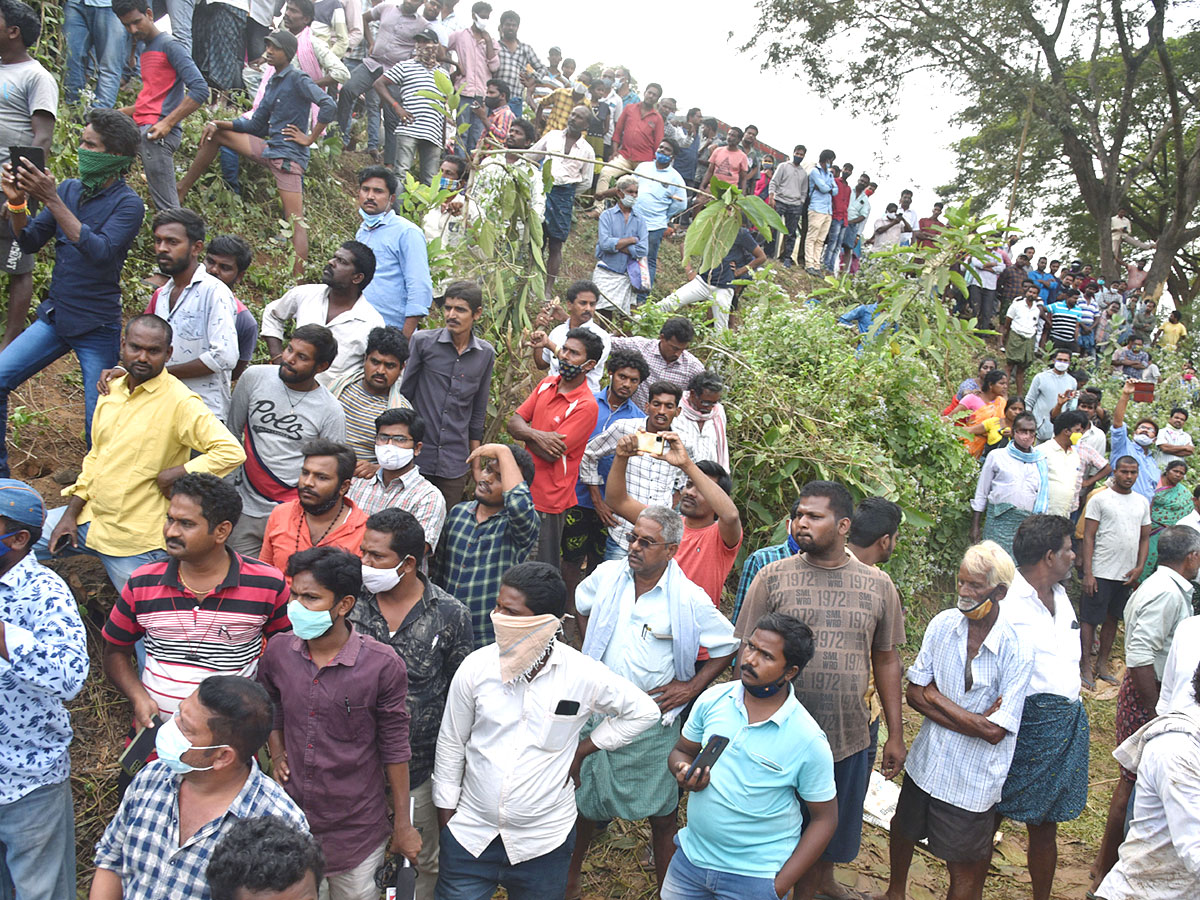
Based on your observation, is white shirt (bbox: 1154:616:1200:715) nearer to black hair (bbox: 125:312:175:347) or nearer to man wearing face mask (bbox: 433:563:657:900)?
man wearing face mask (bbox: 433:563:657:900)

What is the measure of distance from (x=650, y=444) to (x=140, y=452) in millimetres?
2220

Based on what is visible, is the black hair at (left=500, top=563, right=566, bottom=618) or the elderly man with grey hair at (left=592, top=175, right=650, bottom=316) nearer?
the black hair at (left=500, top=563, right=566, bottom=618)

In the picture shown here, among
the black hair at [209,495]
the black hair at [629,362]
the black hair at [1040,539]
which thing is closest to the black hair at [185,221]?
the black hair at [209,495]

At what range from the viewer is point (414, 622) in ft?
11.4

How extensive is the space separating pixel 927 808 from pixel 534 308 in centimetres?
563

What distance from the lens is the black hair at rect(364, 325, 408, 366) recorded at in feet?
15.4

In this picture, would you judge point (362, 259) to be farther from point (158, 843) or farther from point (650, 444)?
point (158, 843)

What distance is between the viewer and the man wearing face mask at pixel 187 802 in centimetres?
245

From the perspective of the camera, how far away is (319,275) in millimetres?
7594

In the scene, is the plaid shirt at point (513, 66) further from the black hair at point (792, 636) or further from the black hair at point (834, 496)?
the black hair at point (792, 636)

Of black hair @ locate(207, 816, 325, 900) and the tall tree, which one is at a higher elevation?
the tall tree

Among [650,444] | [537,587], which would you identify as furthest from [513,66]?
[537,587]

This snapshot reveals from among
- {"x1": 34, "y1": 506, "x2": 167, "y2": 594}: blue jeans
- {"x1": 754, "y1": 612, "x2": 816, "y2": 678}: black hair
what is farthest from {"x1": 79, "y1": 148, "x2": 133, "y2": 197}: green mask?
{"x1": 754, "y1": 612, "x2": 816, "y2": 678}: black hair

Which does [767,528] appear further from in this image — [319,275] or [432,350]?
[319,275]
